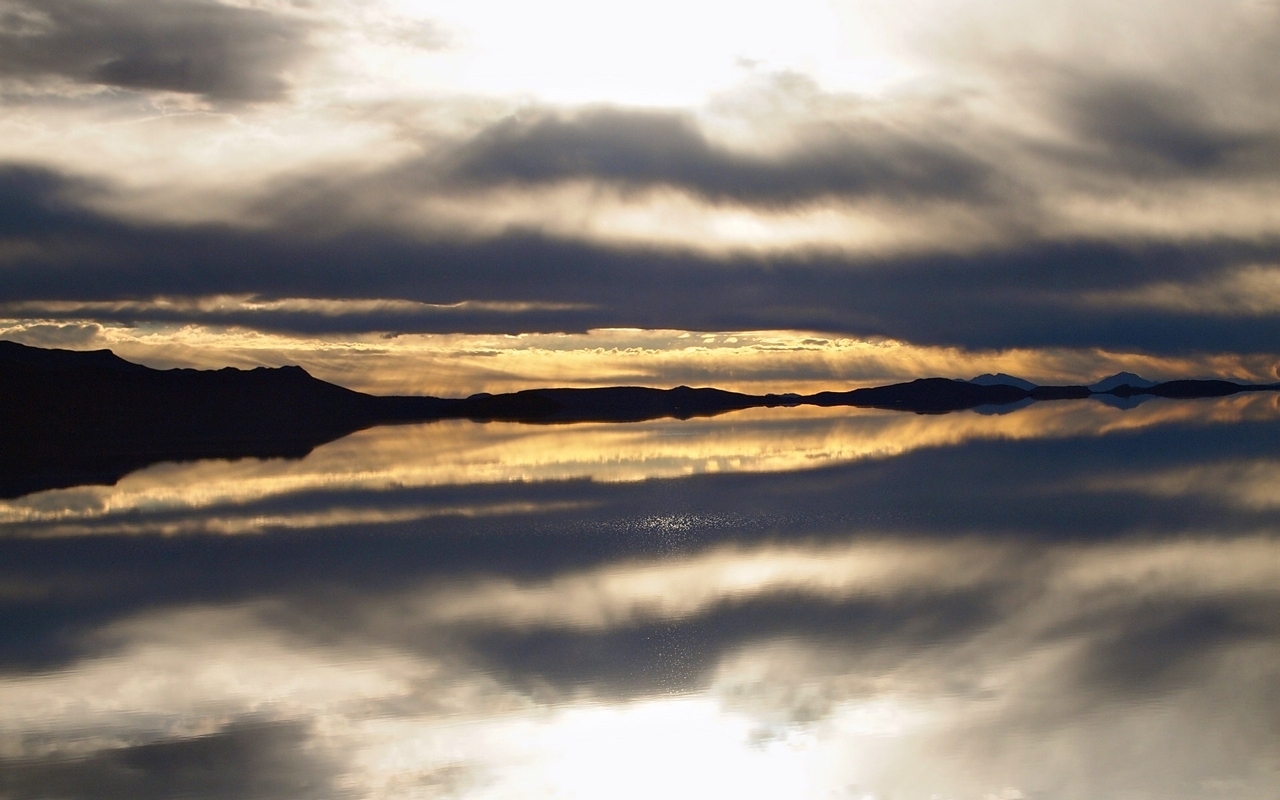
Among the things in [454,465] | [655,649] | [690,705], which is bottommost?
[690,705]

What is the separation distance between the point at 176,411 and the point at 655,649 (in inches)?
4383

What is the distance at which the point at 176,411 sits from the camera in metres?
112

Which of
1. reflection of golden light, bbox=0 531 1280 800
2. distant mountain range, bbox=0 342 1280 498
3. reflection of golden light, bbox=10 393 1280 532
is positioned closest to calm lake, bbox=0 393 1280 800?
reflection of golden light, bbox=0 531 1280 800

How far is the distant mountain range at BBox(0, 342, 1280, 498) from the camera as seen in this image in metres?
47.6

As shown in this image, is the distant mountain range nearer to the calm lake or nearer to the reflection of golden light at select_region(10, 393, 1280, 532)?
the reflection of golden light at select_region(10, 393, 1280, 532)

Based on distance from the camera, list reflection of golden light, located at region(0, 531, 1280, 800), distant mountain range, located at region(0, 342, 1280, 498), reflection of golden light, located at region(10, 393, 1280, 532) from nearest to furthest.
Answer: reflection of golden light, located at region(0, 531, 1280, 800), reflection of golden light, located at region(10, 393, 1280, 532), distant mountain range, located at region(0, 342, 1280, 498)

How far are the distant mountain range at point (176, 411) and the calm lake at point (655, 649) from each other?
1824 cm

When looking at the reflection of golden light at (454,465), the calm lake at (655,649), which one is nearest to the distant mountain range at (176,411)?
the reflection of golden light at (454,465)

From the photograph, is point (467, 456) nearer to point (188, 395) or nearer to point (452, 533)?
point (452, 533)

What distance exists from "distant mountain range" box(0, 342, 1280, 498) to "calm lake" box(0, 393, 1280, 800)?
718 inches

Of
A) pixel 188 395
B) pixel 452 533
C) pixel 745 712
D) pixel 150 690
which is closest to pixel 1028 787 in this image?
pixel 745 712

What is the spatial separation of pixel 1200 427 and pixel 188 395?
338ft

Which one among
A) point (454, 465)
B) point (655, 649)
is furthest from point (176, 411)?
point (655, 649)

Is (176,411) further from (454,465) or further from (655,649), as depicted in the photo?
(655,649)
